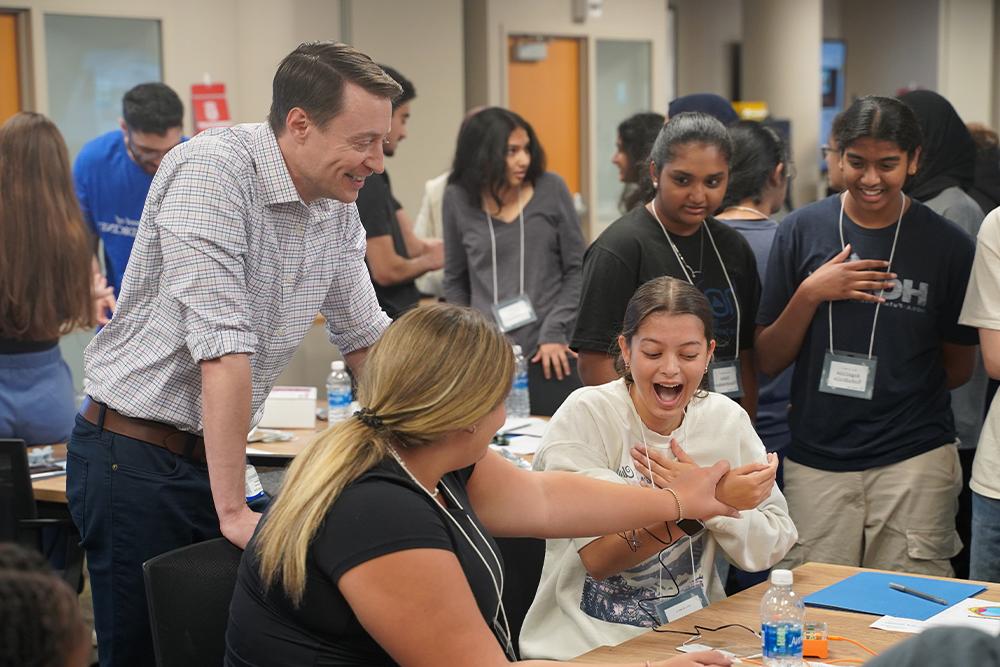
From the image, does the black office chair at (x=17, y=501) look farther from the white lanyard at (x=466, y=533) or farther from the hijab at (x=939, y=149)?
the hijab at (x=939, y=149)

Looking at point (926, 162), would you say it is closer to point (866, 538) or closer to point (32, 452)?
point (866, 538)

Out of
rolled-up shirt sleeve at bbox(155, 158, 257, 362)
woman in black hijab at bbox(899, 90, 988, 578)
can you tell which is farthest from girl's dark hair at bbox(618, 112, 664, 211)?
rolled-up shirt sleeve at bbox(155, 158, 257, 362)

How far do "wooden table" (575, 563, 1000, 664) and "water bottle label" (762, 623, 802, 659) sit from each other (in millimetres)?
116

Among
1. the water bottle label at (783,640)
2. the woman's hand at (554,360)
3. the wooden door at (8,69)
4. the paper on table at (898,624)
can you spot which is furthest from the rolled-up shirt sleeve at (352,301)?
the wooden door at (8,69)

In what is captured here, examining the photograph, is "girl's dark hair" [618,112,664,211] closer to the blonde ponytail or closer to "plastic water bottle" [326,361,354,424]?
"plastic water bottle" [326,361,354,424]

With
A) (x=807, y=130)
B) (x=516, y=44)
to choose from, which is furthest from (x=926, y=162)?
(x=807, y=130)

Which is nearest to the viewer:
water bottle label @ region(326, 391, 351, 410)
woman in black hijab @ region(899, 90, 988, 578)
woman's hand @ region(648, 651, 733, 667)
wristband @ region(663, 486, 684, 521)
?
woman's hand @ region(648, 651, 733, 667)

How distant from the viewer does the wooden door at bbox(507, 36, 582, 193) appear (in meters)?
9.56

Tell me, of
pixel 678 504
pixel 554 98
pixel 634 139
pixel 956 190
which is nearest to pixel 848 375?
pixel 678 504

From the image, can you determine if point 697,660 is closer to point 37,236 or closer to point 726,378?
point 726,378

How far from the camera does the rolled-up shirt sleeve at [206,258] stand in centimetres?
225

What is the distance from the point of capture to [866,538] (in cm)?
316

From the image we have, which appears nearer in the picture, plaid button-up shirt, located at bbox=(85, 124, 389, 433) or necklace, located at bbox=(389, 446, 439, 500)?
necklace, located at bbox=(389, 446, 439, 500)

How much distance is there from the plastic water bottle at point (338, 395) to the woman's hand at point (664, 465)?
188 centimetres
